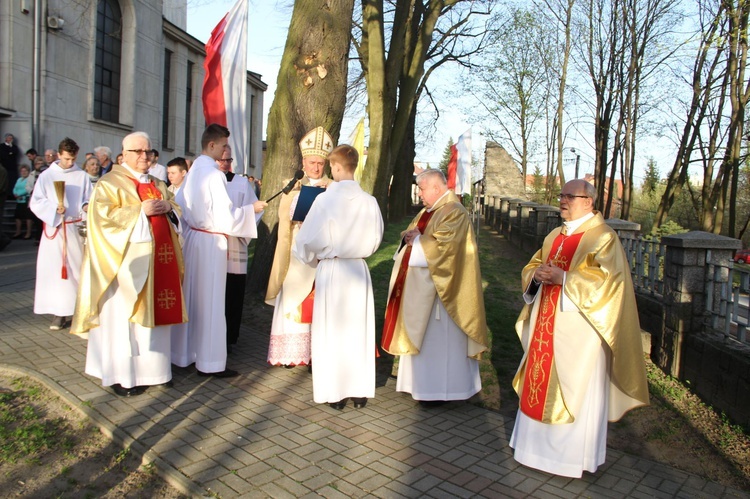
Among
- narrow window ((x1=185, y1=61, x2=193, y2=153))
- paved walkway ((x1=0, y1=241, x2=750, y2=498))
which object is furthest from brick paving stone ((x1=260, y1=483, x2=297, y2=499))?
narrow window ((x1=185, y1=61, x2=193, y2=153))

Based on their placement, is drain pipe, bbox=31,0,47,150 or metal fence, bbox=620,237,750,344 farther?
drain pipe, bbox=31,0,47,150

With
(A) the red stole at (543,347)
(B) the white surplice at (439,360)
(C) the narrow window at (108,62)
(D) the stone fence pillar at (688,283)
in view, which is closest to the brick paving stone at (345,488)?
(A) the red stole at (543,347)

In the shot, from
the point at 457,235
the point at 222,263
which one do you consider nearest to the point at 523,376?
the point at 457,235

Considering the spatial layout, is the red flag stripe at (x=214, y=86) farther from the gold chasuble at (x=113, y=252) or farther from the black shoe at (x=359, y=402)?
the black shoe at (x=359, y=402)

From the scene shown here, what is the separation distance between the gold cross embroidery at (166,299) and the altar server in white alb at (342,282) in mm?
1176

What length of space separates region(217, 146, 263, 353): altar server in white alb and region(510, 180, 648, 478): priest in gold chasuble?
3260 millimetres

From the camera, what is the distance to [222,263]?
5.91m

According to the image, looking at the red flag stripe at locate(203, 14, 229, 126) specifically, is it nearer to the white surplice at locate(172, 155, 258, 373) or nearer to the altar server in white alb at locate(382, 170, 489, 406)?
the white surplice at locate(172, 155, 258, 373)

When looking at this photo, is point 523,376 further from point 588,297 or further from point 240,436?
point 240,436

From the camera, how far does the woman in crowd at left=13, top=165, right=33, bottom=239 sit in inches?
544

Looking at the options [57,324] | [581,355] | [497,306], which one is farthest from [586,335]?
[57,324]

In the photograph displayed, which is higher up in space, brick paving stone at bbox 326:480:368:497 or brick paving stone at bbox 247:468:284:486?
brick paving stone at bbox 247:468:284:486

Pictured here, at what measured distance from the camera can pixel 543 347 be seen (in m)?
4.32

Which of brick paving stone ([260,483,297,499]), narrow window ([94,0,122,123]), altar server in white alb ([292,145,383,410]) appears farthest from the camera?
narrow window ([94,0,122,123])
